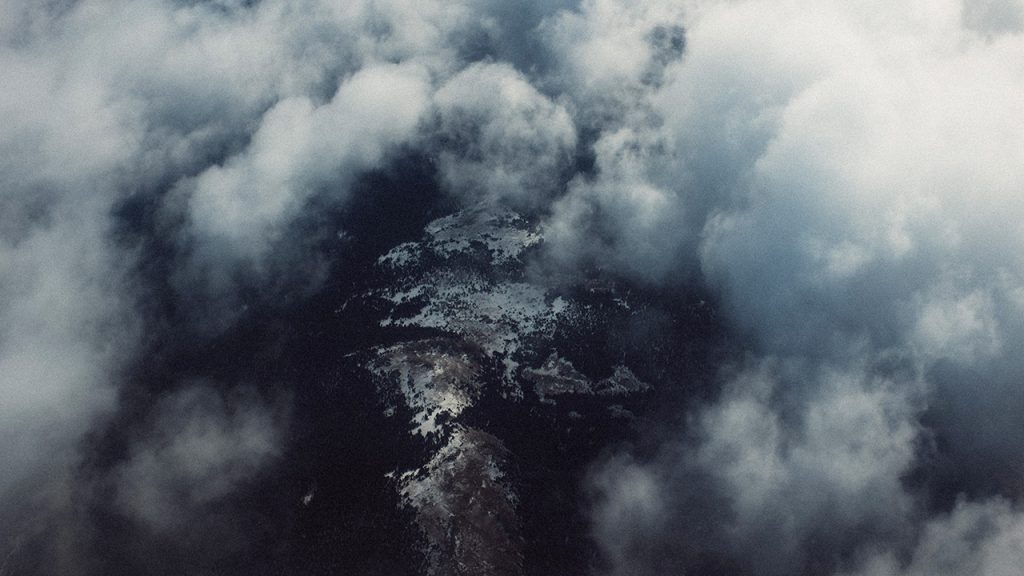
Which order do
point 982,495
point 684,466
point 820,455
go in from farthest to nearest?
point 684,466
point 820,455
point 982,495

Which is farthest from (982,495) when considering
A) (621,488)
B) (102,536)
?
(102,536)

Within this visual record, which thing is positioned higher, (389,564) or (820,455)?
(820,455)

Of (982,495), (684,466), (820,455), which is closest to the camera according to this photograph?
(982,495)

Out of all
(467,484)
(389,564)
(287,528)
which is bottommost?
(389,564)

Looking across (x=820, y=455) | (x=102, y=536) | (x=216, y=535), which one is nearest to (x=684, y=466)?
(x=820, y=455)

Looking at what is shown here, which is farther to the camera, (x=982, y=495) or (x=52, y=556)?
(x=52, y=556)

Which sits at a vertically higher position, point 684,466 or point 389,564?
point 684,466

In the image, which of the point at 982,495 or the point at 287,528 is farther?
the point at 287,528

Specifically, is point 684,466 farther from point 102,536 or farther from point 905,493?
point 102,536

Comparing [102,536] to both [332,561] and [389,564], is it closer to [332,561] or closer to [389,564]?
[332,561]
